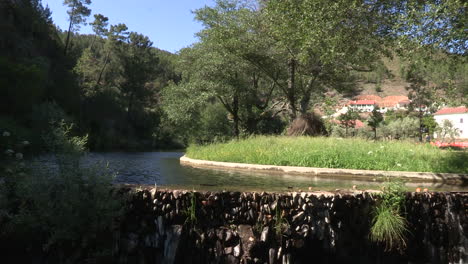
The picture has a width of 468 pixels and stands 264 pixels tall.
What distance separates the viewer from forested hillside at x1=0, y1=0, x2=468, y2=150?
11.0 metres

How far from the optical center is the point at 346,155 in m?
11.0

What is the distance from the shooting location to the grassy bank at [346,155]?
10.1 m

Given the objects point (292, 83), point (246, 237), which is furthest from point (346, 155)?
point (292, 83)

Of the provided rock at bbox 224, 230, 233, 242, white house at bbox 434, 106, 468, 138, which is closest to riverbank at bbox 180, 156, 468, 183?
rock at bbox 224, 230, 233, 242

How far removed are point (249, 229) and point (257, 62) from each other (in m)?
15.1

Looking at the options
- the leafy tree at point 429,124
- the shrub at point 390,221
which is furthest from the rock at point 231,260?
the leafy tree at point 429,124

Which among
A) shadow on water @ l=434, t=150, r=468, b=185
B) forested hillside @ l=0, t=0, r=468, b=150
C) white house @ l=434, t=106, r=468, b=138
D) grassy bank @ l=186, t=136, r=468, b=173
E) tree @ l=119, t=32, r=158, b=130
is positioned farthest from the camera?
white house @ l=434, t=106, r=468, b=138

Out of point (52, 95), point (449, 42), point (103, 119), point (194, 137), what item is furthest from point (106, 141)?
point (449, 42)

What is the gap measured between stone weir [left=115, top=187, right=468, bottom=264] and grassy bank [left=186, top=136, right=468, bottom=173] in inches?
181

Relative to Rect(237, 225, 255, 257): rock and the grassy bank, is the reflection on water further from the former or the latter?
the grassy bank

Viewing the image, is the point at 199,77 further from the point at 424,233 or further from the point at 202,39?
the point at 424,233

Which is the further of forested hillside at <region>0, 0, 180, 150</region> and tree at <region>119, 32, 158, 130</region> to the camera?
tree at <region>119, 32, 158, 130</region>

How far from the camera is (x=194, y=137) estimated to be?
74.6ft

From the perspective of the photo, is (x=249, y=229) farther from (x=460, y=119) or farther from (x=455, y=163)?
(x=460, y=119)
